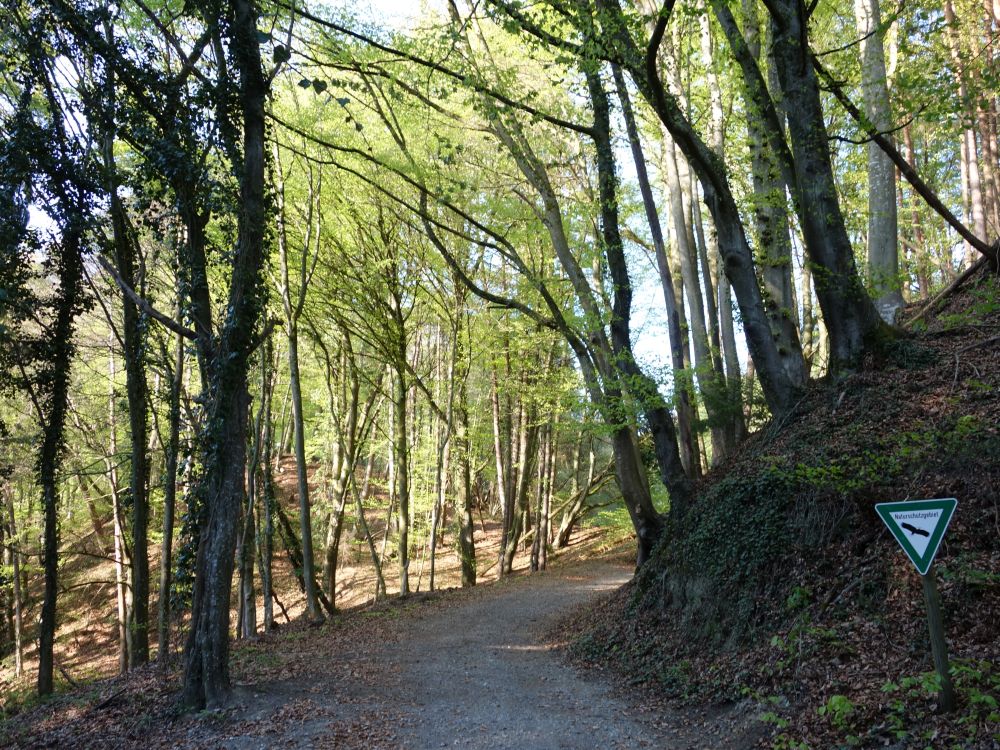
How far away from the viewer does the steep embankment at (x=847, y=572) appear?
14.8 feet

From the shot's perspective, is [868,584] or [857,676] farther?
[868,584]

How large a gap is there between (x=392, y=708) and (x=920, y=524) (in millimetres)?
5393

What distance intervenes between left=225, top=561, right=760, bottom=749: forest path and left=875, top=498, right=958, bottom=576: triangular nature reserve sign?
227 centimetres

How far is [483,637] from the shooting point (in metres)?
11.5

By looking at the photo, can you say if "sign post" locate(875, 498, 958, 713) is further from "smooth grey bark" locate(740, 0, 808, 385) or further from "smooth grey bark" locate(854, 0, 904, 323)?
"smooth grey bark" locate(854, 0, 904, 323)

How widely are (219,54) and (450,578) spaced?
19.5 metres

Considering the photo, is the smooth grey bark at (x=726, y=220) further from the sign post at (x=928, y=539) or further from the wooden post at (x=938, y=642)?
the wooden post at (x=938, y=642)

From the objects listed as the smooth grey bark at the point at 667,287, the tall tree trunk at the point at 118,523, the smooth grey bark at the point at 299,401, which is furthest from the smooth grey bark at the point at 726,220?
the tall tree trunk at the point at 118,523

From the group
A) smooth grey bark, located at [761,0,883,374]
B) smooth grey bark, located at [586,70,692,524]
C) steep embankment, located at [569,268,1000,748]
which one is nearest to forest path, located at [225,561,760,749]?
steep embankment, located at [569,268,1000,748]

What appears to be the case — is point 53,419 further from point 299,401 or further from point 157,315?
point 157,315

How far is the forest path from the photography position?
18.8 feet

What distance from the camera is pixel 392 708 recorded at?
6.85m

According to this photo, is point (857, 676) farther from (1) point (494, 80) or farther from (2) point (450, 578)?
(2) point (450, 578)

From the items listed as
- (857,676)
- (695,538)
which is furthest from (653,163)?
(857,676)
